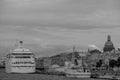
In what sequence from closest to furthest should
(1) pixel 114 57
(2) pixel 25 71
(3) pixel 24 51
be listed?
(2) pixel 25 71, (3) pixel 24 51, (1) pixel 114 57

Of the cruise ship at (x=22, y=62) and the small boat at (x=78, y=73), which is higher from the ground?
the cruise ship at (x=22, y=62)

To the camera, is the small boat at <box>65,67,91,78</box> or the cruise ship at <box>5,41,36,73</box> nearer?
the small boat at <box>65,67,91,78</box>

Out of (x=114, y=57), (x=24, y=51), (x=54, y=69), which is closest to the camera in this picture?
(x=24, y=51)

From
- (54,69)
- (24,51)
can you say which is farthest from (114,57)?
(24,51)

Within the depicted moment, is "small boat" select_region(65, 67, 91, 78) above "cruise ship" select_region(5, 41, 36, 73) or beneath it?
beneath

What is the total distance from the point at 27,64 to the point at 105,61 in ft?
163

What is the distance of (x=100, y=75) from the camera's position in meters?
119

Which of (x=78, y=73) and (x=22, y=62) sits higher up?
(x=22, y=62)

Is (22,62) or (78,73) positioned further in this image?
(22,62)

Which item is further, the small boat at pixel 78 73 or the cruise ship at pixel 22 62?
the cruise ship at pixel 22 62

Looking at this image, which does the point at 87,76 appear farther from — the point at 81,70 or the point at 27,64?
the point at 27,64

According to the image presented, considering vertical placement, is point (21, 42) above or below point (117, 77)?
above

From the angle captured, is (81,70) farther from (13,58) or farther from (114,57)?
(114,57)

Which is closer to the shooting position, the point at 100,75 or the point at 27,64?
the point at 100,75
